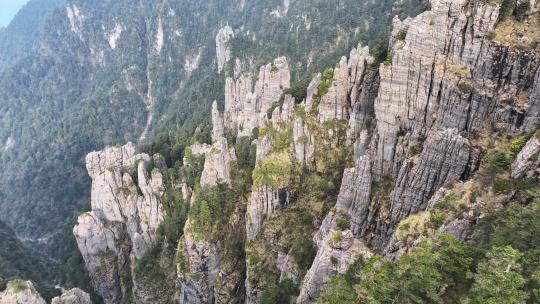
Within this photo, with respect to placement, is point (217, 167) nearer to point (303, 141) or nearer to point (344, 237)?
point (303, 141)

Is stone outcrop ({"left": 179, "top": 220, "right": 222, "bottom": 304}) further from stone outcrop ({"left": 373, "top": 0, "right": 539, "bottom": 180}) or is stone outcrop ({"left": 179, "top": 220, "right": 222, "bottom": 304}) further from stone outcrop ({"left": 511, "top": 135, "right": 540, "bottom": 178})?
stone outcrop ({"left": 511, "top": 135, "right": 540, "bottom": 178})

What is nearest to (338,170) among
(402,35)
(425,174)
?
(425,174)

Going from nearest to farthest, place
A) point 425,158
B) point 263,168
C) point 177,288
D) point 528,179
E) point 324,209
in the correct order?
1. point 528,179
2. point 425,158
3. point 324,209
4. point 263,168
5. point 177,288

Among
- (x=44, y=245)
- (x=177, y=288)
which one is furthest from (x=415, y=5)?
(x=44, y=245)

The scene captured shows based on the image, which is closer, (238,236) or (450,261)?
(450,261)

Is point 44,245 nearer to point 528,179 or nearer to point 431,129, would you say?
point 431,129

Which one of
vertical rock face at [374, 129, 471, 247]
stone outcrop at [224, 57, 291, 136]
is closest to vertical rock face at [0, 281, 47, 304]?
stone outcrop at [224, 57, 291, 136]

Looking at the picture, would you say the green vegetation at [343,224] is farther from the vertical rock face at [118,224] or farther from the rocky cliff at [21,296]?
the rocky cliff at [21,296]
